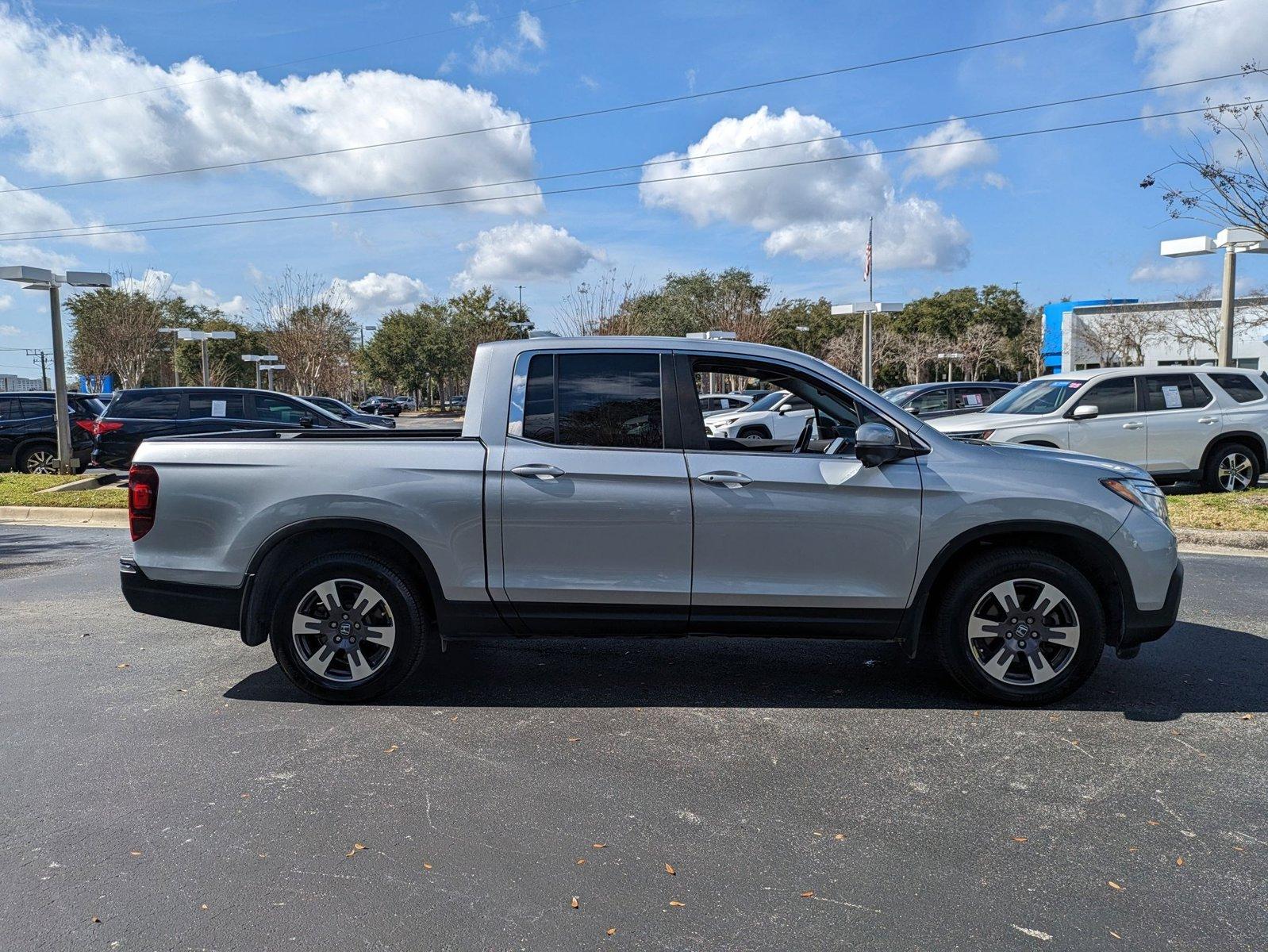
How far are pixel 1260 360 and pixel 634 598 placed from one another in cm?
5171

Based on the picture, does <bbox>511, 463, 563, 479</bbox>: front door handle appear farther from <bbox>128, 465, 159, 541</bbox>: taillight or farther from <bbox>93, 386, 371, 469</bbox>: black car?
<bbox>93, 386, 371, 469</bbox>: black car

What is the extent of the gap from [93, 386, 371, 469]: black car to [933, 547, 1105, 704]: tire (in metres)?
11.6

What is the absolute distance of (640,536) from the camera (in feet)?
15.0

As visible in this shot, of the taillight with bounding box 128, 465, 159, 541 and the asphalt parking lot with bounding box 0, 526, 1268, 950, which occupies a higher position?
the taillight with bounding box 128, 465, 159, 541

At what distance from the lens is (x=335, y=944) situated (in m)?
2.74

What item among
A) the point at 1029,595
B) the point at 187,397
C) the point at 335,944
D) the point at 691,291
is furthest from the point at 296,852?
the point at 691,291

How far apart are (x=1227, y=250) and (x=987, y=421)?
5965 mm

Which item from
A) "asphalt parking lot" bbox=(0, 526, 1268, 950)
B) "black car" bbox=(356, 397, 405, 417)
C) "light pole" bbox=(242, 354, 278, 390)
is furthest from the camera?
"black car" bbox=(356, 397, 405, 417)

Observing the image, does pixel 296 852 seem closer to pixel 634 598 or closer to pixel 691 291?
pixel 634 598

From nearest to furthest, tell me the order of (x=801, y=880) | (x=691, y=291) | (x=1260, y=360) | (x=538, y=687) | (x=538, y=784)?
1. (x=801, y=880)
2. (x=538, y=784)
3. (x=538, y=687)
4. (x=1260, y=360)
5. (x=691, y=291)

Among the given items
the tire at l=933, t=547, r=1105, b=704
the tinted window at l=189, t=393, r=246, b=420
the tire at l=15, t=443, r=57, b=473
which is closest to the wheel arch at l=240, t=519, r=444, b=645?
the tire at l=933, t=547, r=1105, b=704

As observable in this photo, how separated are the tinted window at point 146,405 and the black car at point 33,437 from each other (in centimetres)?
225

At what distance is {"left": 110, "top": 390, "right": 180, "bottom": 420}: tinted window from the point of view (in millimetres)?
14750

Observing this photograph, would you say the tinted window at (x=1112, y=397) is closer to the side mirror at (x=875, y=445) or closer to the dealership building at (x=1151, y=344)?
the side mirror at (x=875, y=445)
